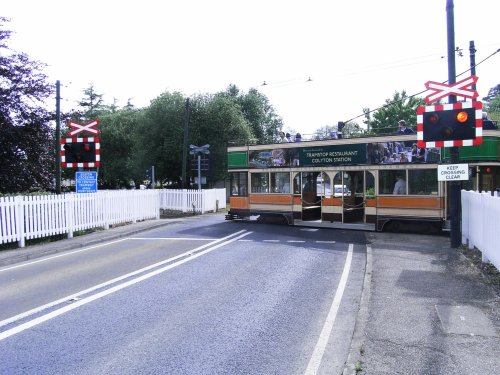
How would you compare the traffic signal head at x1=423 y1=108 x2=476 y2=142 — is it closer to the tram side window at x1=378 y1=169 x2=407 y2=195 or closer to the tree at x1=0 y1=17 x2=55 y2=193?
the tram side window at x1=378 y1=169 x2=407 y2=195

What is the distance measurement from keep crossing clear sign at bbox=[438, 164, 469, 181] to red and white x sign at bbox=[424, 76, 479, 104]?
1740mm

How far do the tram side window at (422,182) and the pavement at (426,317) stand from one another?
445 centimetres

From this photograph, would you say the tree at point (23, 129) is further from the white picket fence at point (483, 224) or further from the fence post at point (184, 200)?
the white picket fence at point (483, 224)

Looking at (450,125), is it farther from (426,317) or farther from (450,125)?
(426,317)

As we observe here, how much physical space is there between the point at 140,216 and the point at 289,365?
55.5 feet

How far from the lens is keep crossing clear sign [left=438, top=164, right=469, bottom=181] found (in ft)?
35.9

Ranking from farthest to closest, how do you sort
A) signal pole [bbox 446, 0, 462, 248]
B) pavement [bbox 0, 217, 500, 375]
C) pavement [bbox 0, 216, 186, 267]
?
pavement [bbox 0, 216, 186, 267] → signal pole [bbox 446, 0, 462, 248] → pavement [bbox 0, 217, 500, 375]

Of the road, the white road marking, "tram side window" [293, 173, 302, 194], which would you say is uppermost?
"tram side window" [293, 173, 302, 194]

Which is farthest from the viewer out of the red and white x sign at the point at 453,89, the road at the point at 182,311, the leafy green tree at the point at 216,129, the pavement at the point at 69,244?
the leafy green tree at the point at 216,129

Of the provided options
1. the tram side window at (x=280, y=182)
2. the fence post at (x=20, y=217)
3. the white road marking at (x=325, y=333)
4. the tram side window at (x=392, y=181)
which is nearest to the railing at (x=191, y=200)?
the tram side window at (x=280, y=182)

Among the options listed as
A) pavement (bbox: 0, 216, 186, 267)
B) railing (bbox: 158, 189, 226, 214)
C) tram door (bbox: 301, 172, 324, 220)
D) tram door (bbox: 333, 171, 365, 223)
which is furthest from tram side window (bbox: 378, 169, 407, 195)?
railing (bbox: 158, 189, 226, 214)

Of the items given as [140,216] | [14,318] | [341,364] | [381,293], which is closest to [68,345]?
[14,318]

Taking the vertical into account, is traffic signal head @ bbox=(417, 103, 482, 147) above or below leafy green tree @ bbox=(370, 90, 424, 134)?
below

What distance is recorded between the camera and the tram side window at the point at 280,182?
18.8 metres
